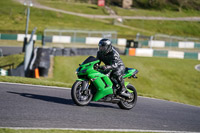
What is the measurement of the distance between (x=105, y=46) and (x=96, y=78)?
0.85 metres

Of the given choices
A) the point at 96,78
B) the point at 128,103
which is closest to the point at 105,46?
the point at 96,78

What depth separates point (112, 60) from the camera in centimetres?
839

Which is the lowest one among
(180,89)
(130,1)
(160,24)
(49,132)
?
(180,89)

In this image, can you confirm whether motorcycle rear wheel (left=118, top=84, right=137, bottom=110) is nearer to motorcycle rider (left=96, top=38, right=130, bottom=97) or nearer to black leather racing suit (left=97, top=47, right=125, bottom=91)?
motorcycle rider (left=96, top=38, right=130, bottom=97)

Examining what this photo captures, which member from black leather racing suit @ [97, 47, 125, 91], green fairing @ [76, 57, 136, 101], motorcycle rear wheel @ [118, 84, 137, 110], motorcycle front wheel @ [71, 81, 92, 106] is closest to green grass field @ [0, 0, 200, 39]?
motorcycle rear wheel @ [118, 84, 137, 110]

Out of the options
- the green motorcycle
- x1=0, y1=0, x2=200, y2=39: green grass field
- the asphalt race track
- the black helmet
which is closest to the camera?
the asphalt race track

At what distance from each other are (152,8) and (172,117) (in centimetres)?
6387

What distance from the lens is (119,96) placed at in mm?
8719

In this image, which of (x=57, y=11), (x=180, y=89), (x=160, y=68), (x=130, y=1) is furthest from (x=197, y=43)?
(x=130, y=1)

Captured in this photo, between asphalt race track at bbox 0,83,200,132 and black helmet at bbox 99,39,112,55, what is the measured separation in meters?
1.52

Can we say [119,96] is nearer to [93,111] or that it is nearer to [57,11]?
[93,111]

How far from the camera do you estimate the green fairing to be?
7.89 meters

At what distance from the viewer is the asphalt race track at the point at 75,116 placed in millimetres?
6301

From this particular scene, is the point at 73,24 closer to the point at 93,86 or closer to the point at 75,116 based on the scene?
the point at 93,86
